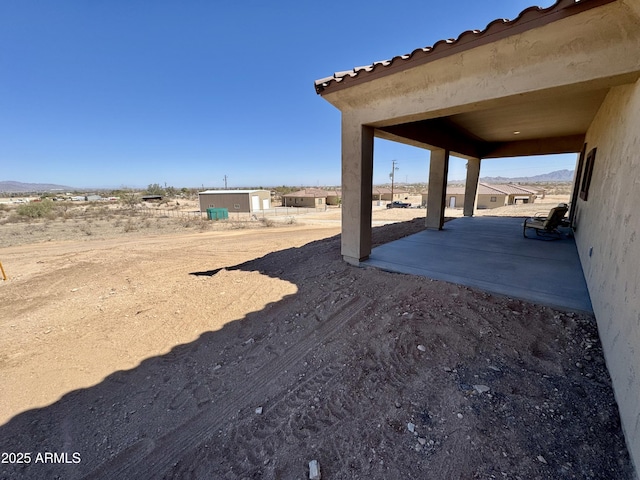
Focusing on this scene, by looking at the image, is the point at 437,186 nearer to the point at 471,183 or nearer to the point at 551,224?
the point at 551,224

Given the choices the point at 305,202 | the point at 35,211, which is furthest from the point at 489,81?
the point at 305,202

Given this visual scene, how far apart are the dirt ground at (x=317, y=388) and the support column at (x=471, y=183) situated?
836 cm

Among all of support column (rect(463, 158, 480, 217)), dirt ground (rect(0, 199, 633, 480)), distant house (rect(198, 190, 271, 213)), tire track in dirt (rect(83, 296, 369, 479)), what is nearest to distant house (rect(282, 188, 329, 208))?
distant house (rect(198, 190, 271, 213))

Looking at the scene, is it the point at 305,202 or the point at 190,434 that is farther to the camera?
the point at 305,202

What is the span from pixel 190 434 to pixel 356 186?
12.3 ft

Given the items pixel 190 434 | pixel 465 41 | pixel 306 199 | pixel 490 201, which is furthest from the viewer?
pixel 306 199

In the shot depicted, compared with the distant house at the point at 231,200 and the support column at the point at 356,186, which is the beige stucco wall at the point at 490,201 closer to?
the distant house at the point at 231,200

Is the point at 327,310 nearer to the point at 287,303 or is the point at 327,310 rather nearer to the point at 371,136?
the point at 287,303

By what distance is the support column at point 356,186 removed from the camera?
14.3 feet

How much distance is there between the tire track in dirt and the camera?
1912 mm

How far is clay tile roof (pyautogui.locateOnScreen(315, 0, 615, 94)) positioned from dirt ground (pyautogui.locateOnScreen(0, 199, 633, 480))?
9.20ft

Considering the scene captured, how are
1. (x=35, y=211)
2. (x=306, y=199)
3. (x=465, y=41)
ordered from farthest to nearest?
1. (x=306, y=199)
2. (x=35, y=211)
3. (x=465, y=41)

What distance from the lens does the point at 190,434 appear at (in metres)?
2.13

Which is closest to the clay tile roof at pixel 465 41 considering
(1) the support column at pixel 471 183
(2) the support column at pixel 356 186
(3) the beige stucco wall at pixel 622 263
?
(2) the support column at pixel 356 186
